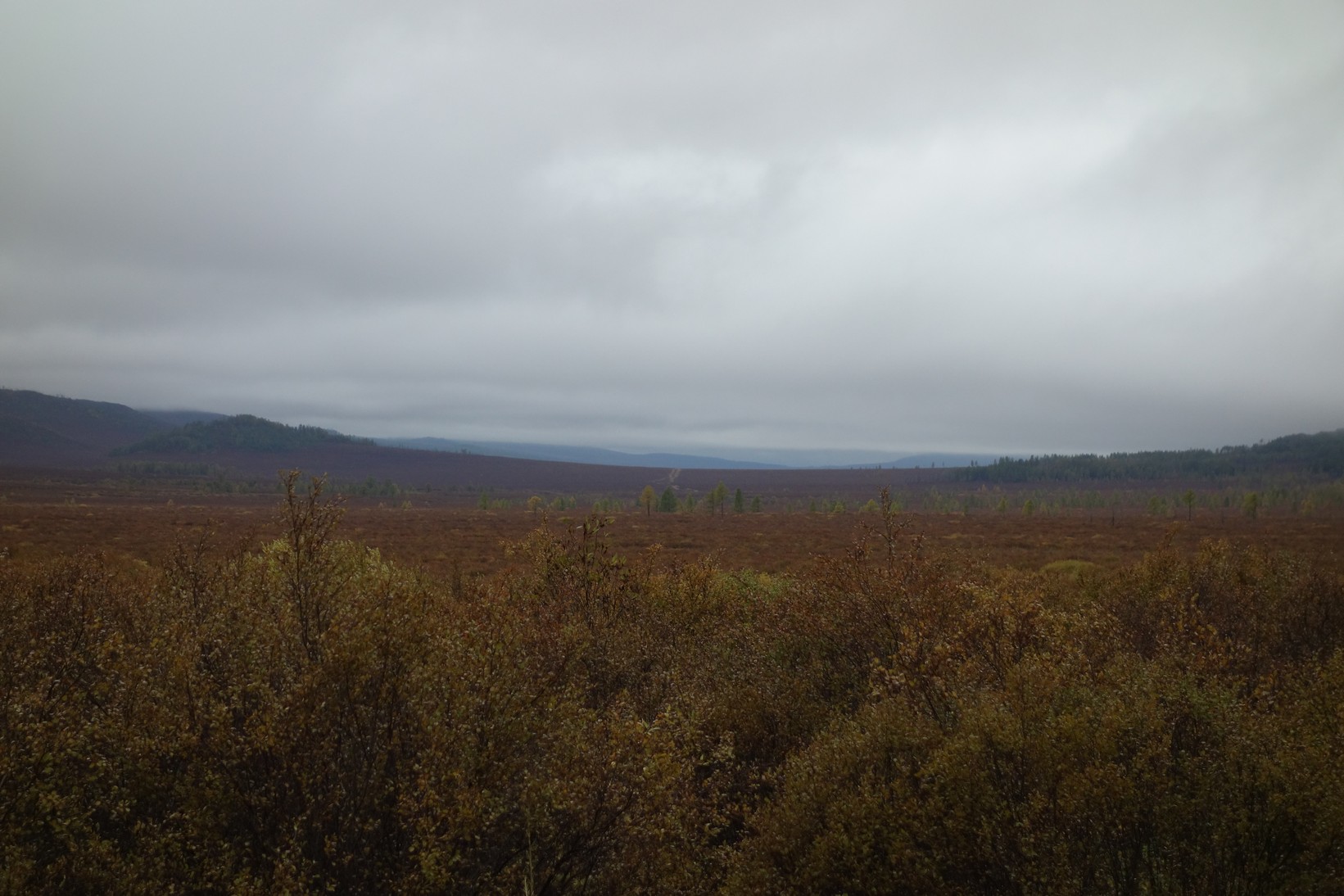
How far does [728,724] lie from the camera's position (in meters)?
14.3

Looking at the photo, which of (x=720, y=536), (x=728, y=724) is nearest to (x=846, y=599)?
(x=728, y=724)

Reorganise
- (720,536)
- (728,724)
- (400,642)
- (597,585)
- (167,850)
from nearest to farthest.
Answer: (167,850) → (400,642) → (728,724) → (597,585) → (720,536)

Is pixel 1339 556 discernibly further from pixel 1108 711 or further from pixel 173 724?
pixel 173 724

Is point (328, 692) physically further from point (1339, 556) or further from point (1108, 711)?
point (1339, 556)

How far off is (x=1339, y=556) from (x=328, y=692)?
56128mm

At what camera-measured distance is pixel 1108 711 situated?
29.2 ft

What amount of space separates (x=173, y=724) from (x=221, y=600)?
3251 millimetres

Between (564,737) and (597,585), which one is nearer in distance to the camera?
(564,737)

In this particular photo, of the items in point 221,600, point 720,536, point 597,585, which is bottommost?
point 720,536

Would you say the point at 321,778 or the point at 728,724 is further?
the point at 728,724

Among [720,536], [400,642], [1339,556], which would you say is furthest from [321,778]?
[720,536]

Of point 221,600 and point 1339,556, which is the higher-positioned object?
point 221,600

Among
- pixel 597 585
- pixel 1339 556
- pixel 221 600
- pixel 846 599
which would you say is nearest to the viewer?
pixel 221 600

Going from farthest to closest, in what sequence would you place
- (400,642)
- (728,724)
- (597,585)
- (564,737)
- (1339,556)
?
(1339,556)
(597,585)
(728,724)
(564,737)
(400,642)
